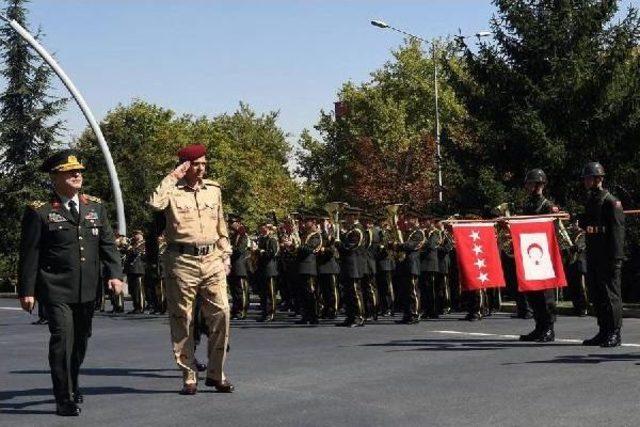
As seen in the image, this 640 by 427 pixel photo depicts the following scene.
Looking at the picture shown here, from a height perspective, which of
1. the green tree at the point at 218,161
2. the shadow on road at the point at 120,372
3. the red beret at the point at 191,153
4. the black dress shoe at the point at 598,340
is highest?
the green tree at the point at 218,161

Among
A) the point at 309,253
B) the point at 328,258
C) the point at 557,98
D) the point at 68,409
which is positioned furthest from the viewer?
the point at 557,98

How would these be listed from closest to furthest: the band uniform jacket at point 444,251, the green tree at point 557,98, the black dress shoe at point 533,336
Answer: the black dress shoe at point 533,336 → the band uniform jacket at point 444,251 → the green tree at point 557,98

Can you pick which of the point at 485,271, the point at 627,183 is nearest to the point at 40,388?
the point at 485,271

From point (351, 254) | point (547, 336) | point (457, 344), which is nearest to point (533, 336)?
point (547, 336)

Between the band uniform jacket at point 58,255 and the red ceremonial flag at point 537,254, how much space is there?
6.10 metres

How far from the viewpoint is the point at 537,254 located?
13.4m

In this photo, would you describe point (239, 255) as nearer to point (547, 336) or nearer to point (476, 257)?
point (476, 257)

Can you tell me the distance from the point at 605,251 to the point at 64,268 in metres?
6.62

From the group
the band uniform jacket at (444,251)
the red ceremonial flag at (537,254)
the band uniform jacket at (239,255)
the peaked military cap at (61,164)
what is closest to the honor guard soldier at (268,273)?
the band uniform jacket at (239,255)

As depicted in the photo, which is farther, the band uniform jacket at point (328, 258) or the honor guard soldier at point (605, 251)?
the band uniform jacket at point (328, 258)

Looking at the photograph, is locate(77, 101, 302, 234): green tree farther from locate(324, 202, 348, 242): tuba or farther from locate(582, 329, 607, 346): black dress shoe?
locate(582, 329, 607, 346): black dress shoe

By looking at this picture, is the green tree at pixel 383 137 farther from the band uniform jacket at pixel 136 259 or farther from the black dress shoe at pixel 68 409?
the black dress shoe at pixel 68 409

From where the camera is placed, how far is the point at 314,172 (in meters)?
66.0

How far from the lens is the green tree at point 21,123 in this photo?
53344 mm
